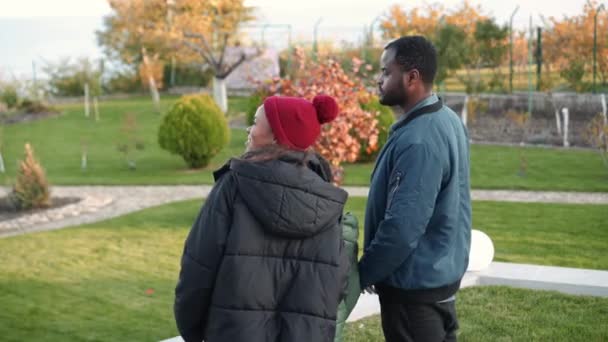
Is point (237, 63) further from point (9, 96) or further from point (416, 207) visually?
point (416, 207)

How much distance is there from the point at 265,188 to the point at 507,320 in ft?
11.6

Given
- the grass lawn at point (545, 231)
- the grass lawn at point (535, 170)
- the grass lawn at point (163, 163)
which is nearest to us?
the grass lawn at point (545, 231)

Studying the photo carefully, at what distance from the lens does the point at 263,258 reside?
3.00 m

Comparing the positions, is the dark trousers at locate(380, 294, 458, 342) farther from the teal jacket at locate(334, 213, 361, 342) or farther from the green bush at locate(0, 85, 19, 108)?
the green bush at locate(0, 85, 19, 108)

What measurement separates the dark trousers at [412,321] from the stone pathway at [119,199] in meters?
9.04

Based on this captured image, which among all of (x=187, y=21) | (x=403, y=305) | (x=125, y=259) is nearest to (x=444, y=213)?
(x=403, y=305)

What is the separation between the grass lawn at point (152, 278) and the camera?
6043 mm

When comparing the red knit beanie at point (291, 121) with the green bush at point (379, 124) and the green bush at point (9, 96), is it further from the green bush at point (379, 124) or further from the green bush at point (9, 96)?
the green bush at point (9, 96)

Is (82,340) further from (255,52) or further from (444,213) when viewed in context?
(255,52)

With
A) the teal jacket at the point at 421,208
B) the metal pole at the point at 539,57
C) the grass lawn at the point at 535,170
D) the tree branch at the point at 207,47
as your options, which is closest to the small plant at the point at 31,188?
the grass lawn at the point at 535,170

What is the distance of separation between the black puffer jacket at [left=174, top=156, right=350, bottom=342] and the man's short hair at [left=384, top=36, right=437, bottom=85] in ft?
2.13

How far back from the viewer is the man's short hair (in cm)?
336

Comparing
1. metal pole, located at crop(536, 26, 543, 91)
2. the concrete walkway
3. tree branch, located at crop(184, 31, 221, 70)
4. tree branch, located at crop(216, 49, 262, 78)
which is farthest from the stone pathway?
tree branch, located at crop(184, 31, 221, 70)

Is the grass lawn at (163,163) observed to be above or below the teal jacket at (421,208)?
below
